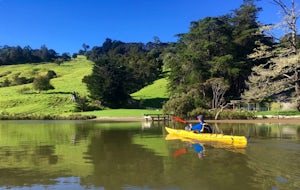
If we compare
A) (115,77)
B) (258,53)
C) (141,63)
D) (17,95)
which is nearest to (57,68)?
(141,63)

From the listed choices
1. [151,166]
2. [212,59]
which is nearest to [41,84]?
[212,59]

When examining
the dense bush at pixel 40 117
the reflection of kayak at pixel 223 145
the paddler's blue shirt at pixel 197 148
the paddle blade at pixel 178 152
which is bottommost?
the paddle blade at pixel 178 152

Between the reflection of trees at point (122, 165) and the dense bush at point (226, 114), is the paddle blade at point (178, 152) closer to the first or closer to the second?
the reflection of trees at point (122, 165)

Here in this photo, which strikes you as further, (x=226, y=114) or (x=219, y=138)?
(x=226, y=114)

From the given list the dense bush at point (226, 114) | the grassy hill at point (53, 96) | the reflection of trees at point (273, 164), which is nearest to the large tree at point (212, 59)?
the grassy hill at point (53, 96)

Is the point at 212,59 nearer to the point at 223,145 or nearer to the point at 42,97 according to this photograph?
the point at 42,97

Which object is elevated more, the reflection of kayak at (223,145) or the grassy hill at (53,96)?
the grassy hill at (53,96)

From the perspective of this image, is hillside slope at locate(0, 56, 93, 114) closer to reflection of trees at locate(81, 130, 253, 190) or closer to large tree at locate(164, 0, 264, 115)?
large tree at locate(164, 0, 264, 115)

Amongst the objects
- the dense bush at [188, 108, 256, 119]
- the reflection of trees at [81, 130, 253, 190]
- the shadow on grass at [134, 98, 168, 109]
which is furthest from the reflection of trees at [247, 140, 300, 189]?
the shadow on grass at [134, 98, 168, 109]

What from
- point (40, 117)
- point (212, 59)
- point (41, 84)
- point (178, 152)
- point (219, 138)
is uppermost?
point (212, 59)

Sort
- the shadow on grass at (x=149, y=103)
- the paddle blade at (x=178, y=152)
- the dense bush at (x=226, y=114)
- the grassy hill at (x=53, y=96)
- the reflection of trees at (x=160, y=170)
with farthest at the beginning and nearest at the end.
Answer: the shadow on grass at (x=149, y=103) < the grassy hill at (x=53, y=96) < the dense bush at (x=226, y=114) < the paddle blade at (x=178, y=152) < the reflection of trees at (x=160, y=170)

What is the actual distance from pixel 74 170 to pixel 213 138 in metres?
12.9

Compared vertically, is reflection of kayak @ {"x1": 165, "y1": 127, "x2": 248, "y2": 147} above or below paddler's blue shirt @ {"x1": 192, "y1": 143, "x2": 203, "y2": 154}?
above

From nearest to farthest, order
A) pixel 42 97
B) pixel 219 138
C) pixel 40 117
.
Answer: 1. pixel 219 138
2. pixel 40 117
3. pixel 42 97
